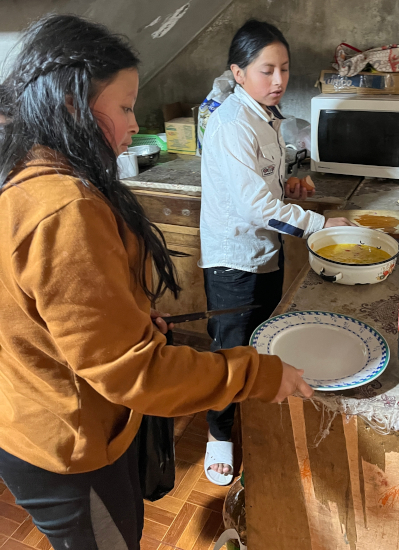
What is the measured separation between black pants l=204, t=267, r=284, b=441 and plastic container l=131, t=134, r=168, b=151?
1.09 metres

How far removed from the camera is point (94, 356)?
0.62m

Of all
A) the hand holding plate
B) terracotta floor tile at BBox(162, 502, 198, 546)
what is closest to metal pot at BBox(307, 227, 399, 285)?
the hand holding plate

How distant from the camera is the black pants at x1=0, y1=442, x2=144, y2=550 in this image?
79cm

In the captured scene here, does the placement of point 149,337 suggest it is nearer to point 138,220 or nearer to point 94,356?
point 94,356

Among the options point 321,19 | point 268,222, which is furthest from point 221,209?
point 321,19

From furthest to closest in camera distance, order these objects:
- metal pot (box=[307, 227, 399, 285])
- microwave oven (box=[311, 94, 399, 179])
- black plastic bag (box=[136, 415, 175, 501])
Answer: microwave oven (box=[311, 94, 399, 179]) → metal pot (box=[307, 227, 399, 285]) → black plastic bag (box=[136, 415, 175, 501])

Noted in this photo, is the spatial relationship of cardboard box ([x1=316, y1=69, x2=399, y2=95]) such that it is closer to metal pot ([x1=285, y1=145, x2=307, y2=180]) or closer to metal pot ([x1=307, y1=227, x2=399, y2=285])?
metal pot ([x1=285, y1=145, x2=307, y2=180])

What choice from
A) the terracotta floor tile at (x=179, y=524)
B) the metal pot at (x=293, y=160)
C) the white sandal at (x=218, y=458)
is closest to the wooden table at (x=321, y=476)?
the terracotta floor tile at (x=179, y=524)

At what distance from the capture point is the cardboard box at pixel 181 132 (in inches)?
89.4

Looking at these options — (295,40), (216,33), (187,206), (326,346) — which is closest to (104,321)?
(326,346)

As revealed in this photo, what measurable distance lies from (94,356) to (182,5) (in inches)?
73.3

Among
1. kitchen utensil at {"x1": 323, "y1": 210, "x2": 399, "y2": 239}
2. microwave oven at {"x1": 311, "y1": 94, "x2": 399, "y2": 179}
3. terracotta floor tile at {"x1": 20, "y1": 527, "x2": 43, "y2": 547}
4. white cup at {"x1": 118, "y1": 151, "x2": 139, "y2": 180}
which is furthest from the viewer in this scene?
white cup at {"x1": 118, "y1": 151, "x2": 139, "y2": 180}

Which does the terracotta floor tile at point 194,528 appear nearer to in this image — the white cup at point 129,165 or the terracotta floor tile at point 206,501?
the terracotta floor tile at point 206,501

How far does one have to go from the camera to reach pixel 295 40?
2.16 m
